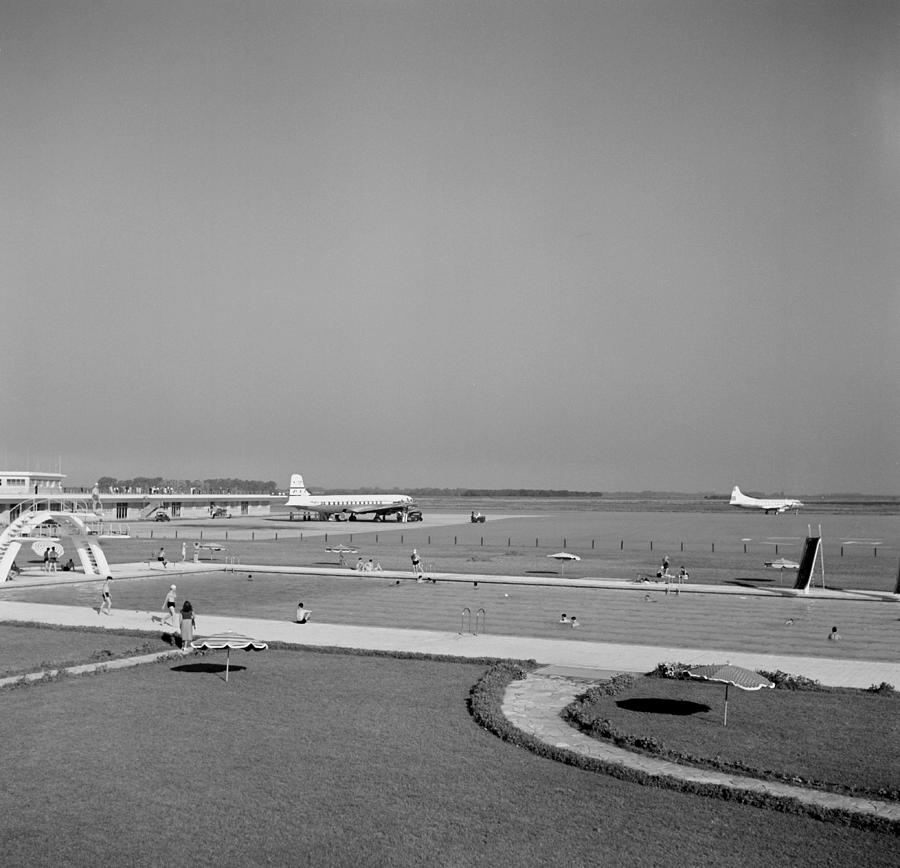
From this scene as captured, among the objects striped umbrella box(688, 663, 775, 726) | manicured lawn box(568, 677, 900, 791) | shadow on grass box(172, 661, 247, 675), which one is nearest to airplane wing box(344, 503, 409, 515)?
shadow on grass box(172, 661, 247, 675)

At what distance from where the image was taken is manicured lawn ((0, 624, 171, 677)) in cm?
2325

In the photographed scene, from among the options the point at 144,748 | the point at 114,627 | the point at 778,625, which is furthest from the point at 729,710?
the point at 114,627

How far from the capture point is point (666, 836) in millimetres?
11688

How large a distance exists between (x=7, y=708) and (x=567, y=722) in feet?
37.5

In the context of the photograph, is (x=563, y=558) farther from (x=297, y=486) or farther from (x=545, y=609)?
(x=297, y=486)

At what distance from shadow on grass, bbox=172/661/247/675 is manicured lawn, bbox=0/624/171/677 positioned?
2477 millimetres

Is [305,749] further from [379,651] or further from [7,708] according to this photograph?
[379,651]

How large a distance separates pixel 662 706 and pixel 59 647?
17590 mm

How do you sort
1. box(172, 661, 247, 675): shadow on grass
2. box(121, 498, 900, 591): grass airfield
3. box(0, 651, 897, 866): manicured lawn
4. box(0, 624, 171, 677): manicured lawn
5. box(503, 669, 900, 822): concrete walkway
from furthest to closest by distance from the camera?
box(121, 498, 900, 591): grass airfield < box(0, 624, 171, 677): manicured lawn < box(172, 661, 247, 675): shadow on grass < box(503, 669, 900, 822): concrete walkway < box(0, 651, 897, 866): manicured lawn

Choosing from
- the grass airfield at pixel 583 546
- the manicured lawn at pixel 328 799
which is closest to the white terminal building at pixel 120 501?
the grass airfield at pixel 583 546

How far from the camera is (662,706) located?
18.9 m

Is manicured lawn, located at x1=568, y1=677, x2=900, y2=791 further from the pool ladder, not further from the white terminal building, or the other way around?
the white terminal building

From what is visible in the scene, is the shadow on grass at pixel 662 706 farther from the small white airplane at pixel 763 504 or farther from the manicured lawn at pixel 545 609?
the small white airplane at pixel 763 504

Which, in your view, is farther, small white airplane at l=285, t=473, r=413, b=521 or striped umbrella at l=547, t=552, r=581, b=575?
small white airplane at l=285, t=473, r=413, b=521
